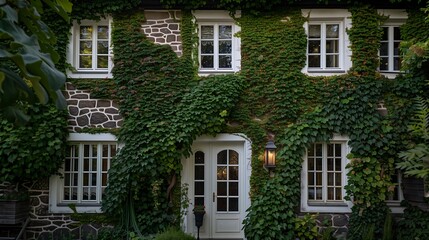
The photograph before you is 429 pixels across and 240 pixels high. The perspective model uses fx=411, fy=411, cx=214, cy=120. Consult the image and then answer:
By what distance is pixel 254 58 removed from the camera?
8422 millimetres

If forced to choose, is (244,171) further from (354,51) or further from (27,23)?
(27,23)

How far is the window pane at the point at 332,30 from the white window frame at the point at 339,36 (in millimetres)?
69

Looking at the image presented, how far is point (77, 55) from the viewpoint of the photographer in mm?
8703

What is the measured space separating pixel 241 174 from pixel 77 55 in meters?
4.28

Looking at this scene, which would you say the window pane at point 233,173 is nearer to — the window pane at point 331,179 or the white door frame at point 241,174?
the white door frame at point 241,174

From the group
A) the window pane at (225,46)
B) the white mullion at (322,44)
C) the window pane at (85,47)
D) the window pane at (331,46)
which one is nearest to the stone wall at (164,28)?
the window pane at (225,46)

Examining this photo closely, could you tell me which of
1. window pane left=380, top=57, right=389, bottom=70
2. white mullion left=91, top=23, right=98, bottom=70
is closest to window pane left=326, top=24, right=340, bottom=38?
window pane left=380, top=57, right=389, bottom=70

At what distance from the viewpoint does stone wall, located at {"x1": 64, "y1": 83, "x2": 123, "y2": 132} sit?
8.49 meters

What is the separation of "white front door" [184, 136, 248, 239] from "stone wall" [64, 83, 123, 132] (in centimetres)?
182

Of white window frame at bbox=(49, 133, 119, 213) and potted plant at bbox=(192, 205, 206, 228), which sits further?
white window frame at bbox=(49, 133, 119, 213)

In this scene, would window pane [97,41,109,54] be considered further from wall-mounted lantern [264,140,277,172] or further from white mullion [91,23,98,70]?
wall-mounted lantern [264,140,277,172]

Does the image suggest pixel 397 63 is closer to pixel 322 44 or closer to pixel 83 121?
pixel 322 44

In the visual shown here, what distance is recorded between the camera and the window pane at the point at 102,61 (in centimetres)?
874

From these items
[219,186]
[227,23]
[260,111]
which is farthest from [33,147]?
[227,23]
